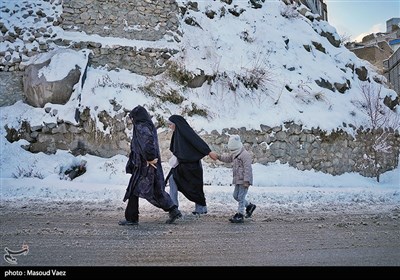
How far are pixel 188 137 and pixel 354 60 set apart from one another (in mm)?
12727

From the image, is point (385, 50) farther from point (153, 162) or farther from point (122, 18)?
point (153, 162)

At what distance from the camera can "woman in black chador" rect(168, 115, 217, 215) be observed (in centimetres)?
760

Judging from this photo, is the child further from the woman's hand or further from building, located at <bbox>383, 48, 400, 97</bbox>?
building, located at <bbox>383, 48, 400, 97</bbox>

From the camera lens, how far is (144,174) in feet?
22.1

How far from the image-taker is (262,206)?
904 centimetres

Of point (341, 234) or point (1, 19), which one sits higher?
point (1, 19)

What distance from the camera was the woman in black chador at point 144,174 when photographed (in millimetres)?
6633

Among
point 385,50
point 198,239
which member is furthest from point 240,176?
point 385,50

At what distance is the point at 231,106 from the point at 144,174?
7.64 meters

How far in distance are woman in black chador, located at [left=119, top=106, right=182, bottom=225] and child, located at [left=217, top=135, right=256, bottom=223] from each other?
110 centimetres

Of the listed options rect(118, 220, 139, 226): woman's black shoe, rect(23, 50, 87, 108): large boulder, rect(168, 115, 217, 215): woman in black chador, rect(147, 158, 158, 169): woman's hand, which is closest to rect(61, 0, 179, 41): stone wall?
rect(23, 50, 87, 108): large boulder

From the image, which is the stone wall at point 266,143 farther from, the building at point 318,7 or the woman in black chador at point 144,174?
the building at point 318,7
